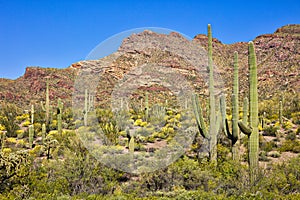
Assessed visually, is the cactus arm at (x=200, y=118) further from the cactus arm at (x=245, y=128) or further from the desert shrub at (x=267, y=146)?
the desert shrub at (x=267, y=146)

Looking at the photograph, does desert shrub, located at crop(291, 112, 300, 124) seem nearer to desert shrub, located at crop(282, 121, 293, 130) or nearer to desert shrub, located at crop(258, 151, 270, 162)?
desert shrub, located at crop(282, 121, 293, 130)

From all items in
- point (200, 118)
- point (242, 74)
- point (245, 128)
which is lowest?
point (245, 128)

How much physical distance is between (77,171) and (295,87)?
4120cm

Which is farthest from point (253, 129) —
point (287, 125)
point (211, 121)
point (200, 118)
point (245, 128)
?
point (287, 125)

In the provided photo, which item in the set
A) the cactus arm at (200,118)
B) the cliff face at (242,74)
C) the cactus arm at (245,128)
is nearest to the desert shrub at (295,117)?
the cliff face at (242,74)

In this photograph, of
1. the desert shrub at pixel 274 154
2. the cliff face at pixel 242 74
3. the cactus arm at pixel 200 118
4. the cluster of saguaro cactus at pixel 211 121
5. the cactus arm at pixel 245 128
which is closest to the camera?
the cactus arm at pixel 245 128

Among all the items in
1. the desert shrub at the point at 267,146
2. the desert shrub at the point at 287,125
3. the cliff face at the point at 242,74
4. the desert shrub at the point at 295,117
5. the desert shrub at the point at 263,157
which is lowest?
the desert shrub at the point at 263,157

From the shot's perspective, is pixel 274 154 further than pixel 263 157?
Yes

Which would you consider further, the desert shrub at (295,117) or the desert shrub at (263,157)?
the desert shrub at (295,117)

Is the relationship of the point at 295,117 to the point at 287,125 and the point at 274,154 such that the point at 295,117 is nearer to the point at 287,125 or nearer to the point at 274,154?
the point at 287,125

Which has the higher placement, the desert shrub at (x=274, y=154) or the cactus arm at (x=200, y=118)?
the cactus arm at (x=200, y=118)

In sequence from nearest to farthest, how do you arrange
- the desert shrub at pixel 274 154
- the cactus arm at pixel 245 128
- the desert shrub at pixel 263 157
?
the cactus arm at pixel 245 128
the desert shrub at pixel 263 157
the desert shrub at pixel 274 154

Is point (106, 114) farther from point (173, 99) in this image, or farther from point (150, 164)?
point (173, 99)

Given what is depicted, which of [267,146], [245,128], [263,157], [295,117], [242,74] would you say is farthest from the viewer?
[242,74]
